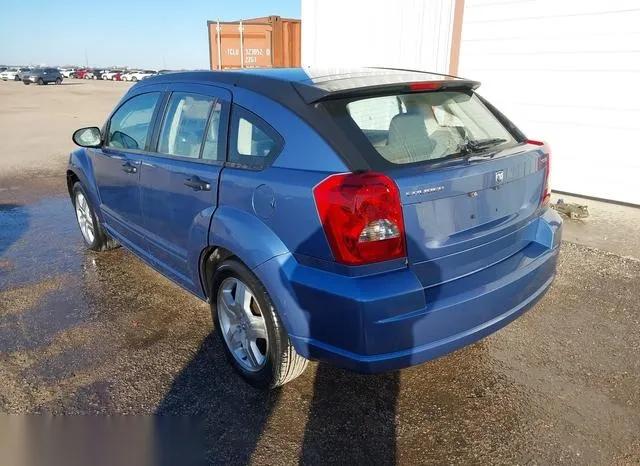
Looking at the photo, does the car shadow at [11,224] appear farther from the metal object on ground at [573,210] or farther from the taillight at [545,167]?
the metal object on ground at [573,210]

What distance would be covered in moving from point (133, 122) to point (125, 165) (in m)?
0.38

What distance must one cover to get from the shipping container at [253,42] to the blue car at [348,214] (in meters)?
10.8

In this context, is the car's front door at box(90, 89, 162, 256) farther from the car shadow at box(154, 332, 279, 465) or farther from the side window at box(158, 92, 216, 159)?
the car shadow at box(154, 332, 279, 465)

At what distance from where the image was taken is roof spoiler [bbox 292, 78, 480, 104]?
2.46 m

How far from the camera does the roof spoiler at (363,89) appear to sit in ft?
8.08

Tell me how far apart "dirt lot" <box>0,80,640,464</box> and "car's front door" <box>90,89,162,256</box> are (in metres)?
0.55

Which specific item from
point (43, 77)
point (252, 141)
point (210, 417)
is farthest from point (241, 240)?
point (43, 77)

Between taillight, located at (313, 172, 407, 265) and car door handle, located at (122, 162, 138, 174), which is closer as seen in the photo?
taillight, located at (313, 172, 407, 265)

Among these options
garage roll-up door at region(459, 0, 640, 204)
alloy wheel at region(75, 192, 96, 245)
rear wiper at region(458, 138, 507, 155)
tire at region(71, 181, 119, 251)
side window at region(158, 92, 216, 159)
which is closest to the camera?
rear wiper at region(458, 138, 507, 155)

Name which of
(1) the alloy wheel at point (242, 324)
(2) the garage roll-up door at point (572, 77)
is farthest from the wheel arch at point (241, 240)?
(2) the garage roll-up door at point (572, 77)

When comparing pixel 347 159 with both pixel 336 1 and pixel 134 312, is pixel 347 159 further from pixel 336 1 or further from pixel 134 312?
pixel 336 1

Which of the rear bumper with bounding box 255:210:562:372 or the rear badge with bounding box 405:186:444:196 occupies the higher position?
the rear badge with bounding box 405:186:444:196

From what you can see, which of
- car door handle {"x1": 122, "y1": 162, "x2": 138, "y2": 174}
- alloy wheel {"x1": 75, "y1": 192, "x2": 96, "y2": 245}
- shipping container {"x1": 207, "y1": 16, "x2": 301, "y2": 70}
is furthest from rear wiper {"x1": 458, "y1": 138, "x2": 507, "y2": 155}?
shipping container {"x1": 207, "y1": 16, "x2": 301, "y2": 70}

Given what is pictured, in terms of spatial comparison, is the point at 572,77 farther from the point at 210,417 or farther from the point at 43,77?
the point at 43,77
